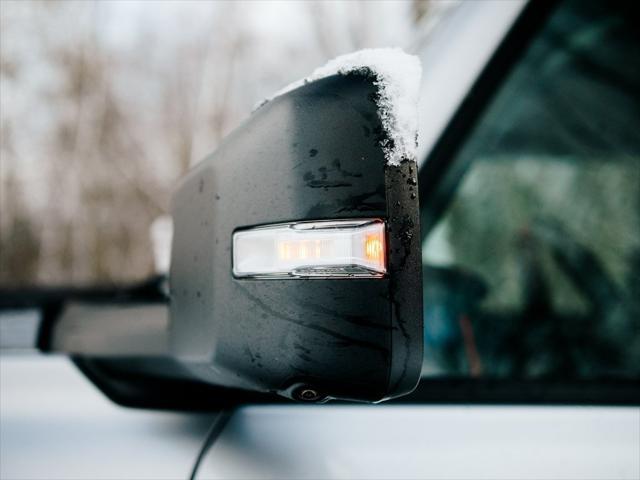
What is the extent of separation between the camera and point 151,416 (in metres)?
0.96

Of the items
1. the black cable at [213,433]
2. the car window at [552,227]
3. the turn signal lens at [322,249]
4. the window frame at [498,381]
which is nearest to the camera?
the turn signal lens at [322,249]

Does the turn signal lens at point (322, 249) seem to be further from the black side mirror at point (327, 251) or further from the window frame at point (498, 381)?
the window frame at point (498, 381)

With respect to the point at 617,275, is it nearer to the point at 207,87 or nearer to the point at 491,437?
the point at 491,437

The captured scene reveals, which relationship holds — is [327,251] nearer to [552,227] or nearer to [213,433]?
[213,433]

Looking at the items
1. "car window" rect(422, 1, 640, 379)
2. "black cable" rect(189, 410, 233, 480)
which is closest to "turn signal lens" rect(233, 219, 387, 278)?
"black cable" rect(189, 410, 233, 480)

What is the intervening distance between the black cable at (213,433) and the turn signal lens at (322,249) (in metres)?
0.35

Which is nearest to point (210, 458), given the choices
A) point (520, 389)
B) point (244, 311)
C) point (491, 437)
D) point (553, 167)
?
point (244, 311)

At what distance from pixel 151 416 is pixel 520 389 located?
1.97 ft

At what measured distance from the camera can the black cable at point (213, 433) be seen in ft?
2.91

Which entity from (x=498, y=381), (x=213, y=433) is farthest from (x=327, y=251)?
(x=498, y=381)

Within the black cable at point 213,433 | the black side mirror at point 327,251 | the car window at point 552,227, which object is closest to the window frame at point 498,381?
the black cable at point 213,433

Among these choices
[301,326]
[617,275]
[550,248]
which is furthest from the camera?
[550,248]

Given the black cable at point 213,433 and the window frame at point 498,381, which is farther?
the window frame at point 498,381

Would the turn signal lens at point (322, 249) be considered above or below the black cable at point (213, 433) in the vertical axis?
above
